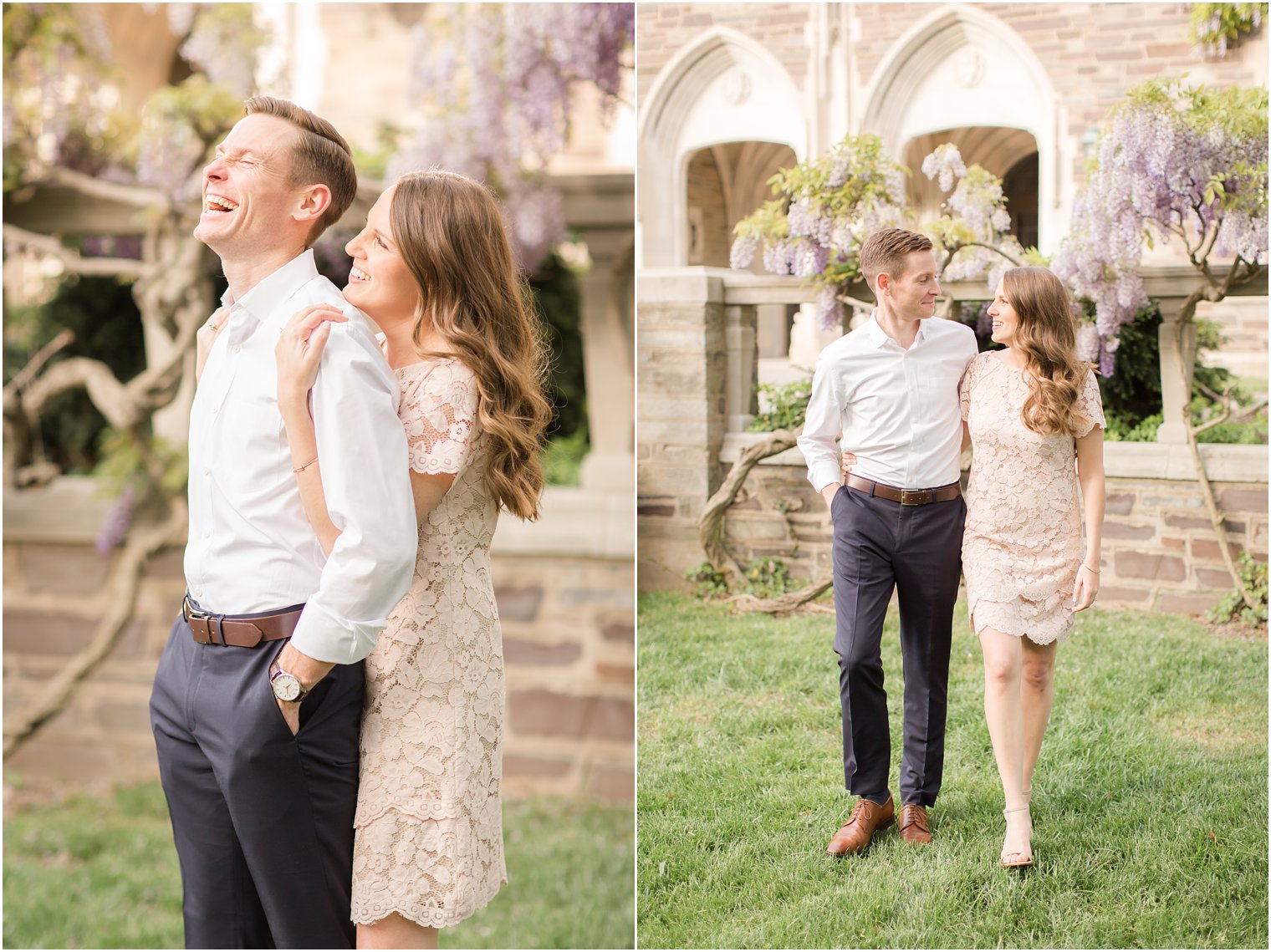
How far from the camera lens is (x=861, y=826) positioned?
2.41 meters

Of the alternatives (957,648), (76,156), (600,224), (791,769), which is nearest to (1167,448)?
(957,648)

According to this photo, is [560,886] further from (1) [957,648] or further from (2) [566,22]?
(2) [566,22]

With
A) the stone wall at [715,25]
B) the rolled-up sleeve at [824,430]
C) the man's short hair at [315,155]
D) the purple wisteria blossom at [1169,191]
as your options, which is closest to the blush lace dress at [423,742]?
the man's short hair at [315,155]

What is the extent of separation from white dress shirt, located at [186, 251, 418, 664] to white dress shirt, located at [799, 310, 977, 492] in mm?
1070

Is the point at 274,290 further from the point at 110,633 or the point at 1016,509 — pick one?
the point at 110,633

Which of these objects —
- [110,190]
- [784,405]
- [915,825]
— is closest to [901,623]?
[915,825]

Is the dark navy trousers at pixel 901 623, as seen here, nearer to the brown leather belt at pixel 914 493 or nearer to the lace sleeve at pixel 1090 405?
the brown leather belt at pixel 914 493

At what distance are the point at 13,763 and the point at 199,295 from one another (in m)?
2.16

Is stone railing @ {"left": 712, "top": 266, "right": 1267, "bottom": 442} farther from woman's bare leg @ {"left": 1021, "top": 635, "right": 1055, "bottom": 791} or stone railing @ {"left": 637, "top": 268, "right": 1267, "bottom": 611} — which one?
woman's bare leg @ {"left": 1021, "top": 635, "right": 1055, "bottom": 791}

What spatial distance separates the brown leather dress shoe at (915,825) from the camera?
2.40 metres

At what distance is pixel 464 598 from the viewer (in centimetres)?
175

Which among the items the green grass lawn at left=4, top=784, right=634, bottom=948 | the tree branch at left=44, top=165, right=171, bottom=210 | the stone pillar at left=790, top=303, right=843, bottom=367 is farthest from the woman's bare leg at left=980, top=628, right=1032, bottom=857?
the tree branch at left=44, top=165, right=171, bottom=210

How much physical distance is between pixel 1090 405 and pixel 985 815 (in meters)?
0.91

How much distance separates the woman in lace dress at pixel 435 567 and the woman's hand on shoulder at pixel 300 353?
15cm
